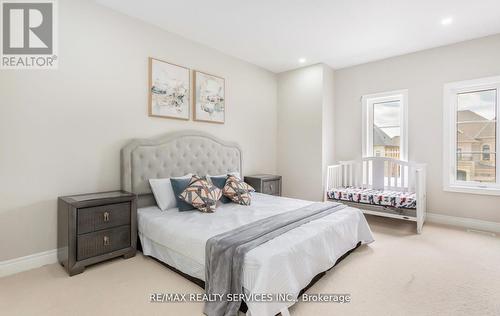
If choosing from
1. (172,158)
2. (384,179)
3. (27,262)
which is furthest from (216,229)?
(384,179)

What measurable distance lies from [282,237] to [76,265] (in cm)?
176

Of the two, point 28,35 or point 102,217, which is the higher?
point 28,35

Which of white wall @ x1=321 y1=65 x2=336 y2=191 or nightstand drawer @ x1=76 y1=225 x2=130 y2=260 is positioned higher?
white wall @ x1=321 y1=65 x2=336 y2=191

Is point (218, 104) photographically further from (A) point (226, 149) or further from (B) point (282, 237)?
(B) point (282, 237)

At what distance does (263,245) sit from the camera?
1731 millimetres

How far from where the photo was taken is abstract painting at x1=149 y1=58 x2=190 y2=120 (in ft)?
10.0

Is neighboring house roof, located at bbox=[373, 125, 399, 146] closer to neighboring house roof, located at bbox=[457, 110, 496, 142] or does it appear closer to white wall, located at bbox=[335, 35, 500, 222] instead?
white wall, located at bbox=[335, 35, 500, 222]

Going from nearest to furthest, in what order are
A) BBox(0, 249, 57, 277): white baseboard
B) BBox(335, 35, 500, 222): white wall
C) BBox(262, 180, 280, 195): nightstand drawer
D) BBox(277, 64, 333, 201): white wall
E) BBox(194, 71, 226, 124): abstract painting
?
BBox(0, 249, 57, 277): white baseboard < BBox(335, 35, 500, 222): white wall < BBox(194, 71, 226, 124): abstract painting < BBox(262, 180, 280, 195): nightstand drawer < BBox(277, 64, 333, 201): white wall

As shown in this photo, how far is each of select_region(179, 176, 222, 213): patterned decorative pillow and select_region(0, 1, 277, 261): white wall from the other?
32.0 inches

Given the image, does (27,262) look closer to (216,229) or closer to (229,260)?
(216,229)

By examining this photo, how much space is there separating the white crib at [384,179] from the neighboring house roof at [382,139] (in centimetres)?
39

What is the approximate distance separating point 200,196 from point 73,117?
4.79 feet

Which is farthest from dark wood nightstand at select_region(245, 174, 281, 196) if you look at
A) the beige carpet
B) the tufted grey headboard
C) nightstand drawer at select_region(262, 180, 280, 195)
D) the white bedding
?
the beige carpet

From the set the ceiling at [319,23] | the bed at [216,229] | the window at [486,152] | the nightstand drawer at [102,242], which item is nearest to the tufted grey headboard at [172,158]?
the bed at [216,229]
